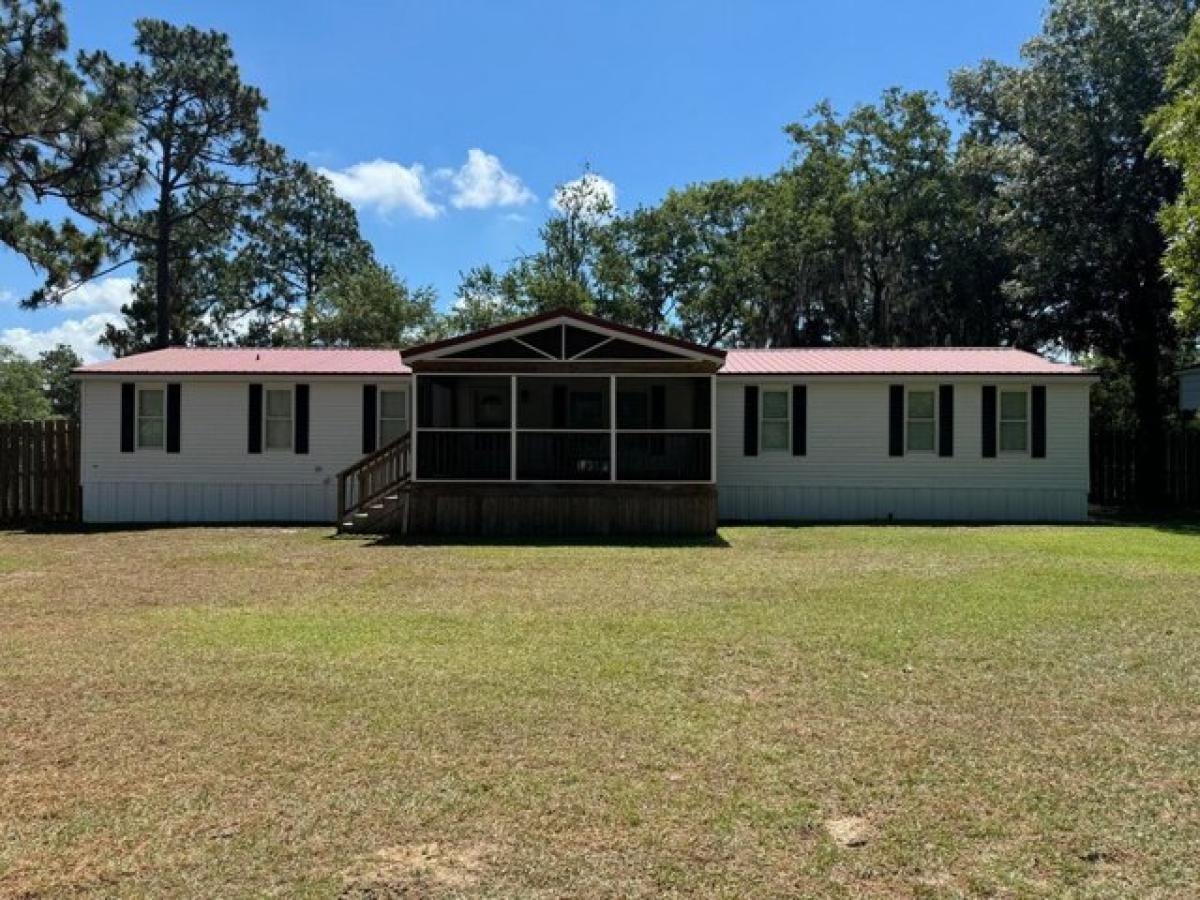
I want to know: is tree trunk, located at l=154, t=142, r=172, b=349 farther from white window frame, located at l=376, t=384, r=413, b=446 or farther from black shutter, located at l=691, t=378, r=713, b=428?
black shutter, located at l=691, t=378, r=713, b=428

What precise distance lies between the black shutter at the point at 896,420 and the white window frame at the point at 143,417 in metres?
14.9

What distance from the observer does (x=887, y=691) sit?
541 cm

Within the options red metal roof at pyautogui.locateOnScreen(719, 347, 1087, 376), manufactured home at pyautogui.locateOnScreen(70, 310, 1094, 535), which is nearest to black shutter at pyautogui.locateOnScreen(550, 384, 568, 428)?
manufactured home at pyautogui.locateOnScreen(70, 310, 1094, 535)

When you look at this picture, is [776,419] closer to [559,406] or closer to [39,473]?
[559,406]

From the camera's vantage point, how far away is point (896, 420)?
1812cm

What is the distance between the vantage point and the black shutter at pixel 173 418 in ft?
59.5

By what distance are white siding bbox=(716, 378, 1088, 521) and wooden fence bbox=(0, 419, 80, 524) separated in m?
13.3

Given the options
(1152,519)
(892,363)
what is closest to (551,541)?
(892,363)

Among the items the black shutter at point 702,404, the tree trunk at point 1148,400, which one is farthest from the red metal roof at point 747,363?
the tree trunk at point 1148,400

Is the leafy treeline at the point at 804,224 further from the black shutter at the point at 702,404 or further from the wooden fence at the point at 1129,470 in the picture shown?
the black shutter at the point at 702,404

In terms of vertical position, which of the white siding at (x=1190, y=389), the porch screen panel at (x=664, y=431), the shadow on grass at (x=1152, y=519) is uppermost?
the white siding at (x=1190, y=389)

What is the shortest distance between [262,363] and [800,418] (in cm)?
1138

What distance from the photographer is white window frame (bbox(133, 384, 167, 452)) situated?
18.1 m

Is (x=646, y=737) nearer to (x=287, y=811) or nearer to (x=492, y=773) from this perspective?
(x=492, y=773)
